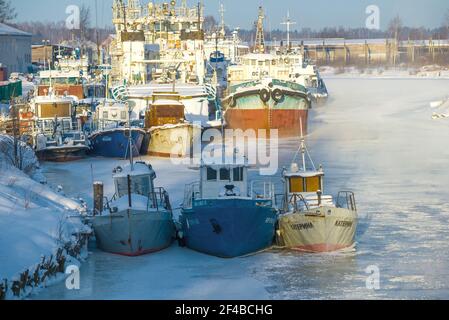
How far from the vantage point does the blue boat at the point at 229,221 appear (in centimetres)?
1739

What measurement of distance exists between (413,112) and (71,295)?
4054cm

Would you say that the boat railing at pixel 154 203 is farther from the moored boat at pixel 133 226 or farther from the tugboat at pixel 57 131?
the tugboat at pixel 57 131

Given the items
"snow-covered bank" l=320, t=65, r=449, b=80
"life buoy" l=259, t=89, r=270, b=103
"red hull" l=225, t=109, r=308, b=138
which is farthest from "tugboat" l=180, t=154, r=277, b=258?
"snow-covered bank" l=320, t=65, r=449, b=80

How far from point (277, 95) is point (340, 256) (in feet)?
82.7

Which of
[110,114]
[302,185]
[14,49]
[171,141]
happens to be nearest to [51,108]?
[110,114]

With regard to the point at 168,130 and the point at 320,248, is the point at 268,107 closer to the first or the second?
the point at 168,130

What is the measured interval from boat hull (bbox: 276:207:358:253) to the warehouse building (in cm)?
4438

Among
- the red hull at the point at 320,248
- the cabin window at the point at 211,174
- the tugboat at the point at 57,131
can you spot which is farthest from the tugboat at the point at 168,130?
the red hull at the point at 320,248

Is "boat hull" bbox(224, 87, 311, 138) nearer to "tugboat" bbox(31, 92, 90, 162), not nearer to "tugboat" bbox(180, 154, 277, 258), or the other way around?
"tugboat" bbox(31, 92, 90, 162)

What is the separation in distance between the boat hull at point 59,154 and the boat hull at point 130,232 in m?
13.9

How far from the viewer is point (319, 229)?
57.8 ft

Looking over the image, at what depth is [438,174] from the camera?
27.5m
